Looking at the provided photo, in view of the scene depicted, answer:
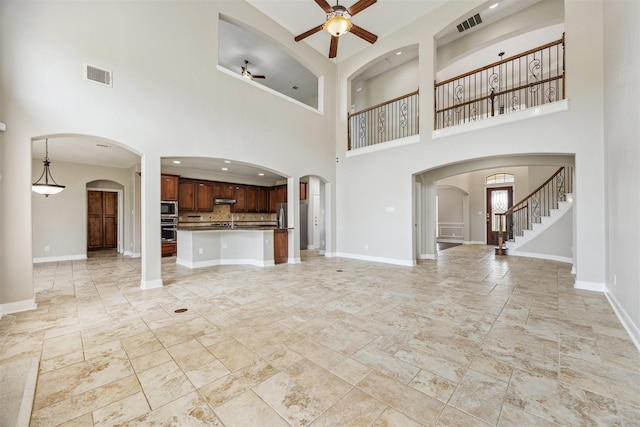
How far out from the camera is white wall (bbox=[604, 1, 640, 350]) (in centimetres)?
256

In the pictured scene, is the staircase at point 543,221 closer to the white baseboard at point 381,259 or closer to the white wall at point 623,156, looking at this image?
the white wall at point 623,156

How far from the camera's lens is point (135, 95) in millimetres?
4156

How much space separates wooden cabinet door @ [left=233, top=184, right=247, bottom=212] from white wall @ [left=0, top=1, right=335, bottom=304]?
11.8ft

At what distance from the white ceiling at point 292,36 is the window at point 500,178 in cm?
455

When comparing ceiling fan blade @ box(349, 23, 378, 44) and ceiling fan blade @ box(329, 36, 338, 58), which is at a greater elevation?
ceiling fan blade @ box(349, 23, 378, 44)

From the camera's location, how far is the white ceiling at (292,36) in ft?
18.9

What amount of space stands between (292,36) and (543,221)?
8.28m

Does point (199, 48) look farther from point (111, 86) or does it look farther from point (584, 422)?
point (584, 422)

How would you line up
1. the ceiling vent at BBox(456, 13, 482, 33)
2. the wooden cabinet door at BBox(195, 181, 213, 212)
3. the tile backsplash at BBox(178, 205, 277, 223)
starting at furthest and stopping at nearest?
the tile backsplash at BBox(178, 205, 277, 223) < the wooden cabinet door at BBox(195, 181, 213, 212) < the ceiling vent at BBox(456, 13, 482, 33)

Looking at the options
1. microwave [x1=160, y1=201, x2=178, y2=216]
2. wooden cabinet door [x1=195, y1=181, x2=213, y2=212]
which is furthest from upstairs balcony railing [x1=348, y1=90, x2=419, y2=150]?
microwave [x1=160, y1=201, x2=178, y2=216]

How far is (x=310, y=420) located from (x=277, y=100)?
6266 mm

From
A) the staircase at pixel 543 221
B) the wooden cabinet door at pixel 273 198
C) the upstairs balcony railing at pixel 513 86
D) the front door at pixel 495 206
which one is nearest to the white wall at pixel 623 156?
the upstairs balcony railing at pixel 513 86

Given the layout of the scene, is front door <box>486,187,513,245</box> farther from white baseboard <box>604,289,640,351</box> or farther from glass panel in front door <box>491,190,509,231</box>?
white baseboard <box>604,289,640,351</box>

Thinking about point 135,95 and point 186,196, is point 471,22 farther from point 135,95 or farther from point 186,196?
point 186,196
